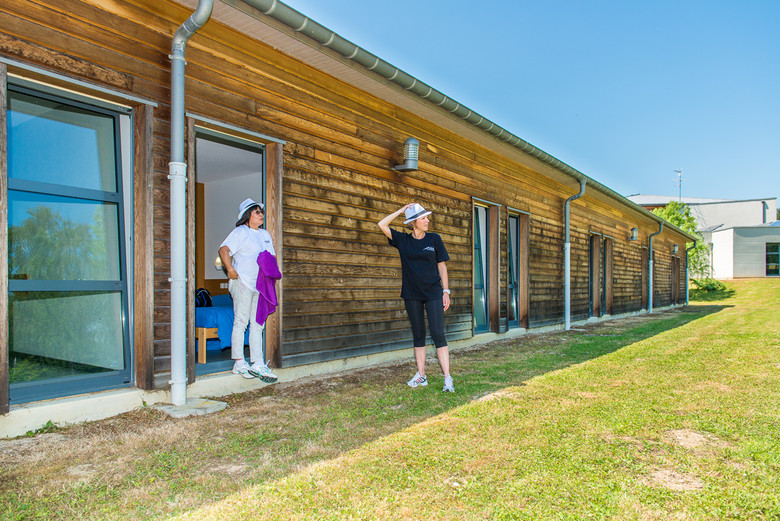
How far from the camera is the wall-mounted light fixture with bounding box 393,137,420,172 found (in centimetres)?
620

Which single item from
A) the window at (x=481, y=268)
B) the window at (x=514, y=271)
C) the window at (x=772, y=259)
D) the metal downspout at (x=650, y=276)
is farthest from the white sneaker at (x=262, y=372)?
the window at (x=772, y=259)

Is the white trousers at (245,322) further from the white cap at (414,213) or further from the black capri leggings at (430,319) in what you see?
the white cap at (414,213)

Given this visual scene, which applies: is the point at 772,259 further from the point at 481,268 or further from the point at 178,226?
the point at 178,226

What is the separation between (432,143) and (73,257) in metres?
4.65

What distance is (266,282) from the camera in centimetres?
435

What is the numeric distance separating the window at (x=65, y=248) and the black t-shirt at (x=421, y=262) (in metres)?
2.11

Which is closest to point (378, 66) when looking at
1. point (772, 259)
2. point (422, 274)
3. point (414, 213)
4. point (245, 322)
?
point (414, 213)

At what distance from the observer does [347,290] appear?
18.3 feet

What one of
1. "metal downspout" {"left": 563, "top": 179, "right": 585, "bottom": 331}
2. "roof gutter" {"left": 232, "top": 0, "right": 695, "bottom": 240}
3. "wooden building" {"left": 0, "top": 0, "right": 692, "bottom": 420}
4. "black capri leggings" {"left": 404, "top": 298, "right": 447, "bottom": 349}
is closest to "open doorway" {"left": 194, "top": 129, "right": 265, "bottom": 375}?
"wooden building" {"left": 0, "top": 0, "right": 692, "bottom": 420}

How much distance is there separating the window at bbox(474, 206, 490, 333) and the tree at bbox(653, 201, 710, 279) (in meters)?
25.3

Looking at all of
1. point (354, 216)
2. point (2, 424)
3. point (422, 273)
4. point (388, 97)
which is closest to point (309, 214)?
point (354, 216)

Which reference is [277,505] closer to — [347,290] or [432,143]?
[347,290]

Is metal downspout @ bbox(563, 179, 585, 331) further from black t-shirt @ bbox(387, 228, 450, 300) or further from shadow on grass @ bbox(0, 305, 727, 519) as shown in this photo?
black t-shirt @ bbox(387, 228, 450, 300)

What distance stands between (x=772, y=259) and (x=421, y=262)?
33932 millimetres
